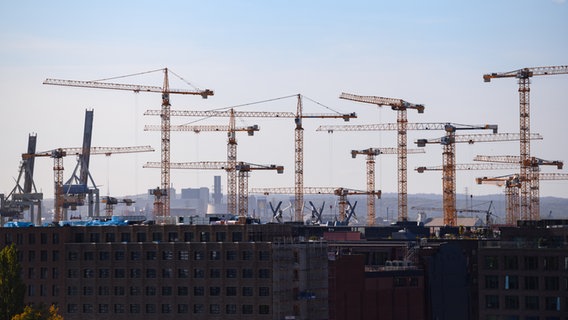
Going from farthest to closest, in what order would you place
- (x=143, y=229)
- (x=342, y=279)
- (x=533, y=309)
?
(x=342, y=279) < (x=143, y=229) < (x=533, y=309)

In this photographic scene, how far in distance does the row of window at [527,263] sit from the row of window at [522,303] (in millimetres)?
3660

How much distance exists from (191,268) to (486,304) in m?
37.5

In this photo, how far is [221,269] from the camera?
554 ft

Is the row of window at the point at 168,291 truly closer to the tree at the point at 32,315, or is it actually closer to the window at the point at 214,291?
the window at the point at 214,291

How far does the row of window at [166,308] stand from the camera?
166750mm

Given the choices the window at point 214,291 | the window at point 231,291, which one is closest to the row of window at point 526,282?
the window at point 231,291

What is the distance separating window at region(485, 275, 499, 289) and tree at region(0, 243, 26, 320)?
→ 5789 cm

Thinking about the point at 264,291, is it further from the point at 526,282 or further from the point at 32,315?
the point at 32,315

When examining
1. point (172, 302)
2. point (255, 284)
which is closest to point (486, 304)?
point (255, 284)

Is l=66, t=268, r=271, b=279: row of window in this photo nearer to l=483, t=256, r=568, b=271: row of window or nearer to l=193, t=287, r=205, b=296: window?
l=193, t=287, r=205, b=296: window

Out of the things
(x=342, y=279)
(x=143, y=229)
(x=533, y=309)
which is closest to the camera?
(x=533, y=309)

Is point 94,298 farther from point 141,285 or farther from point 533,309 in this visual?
point 533,309

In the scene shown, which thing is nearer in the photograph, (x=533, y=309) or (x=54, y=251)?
(x=533, y=309)

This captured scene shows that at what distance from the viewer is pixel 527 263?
6506 inches
